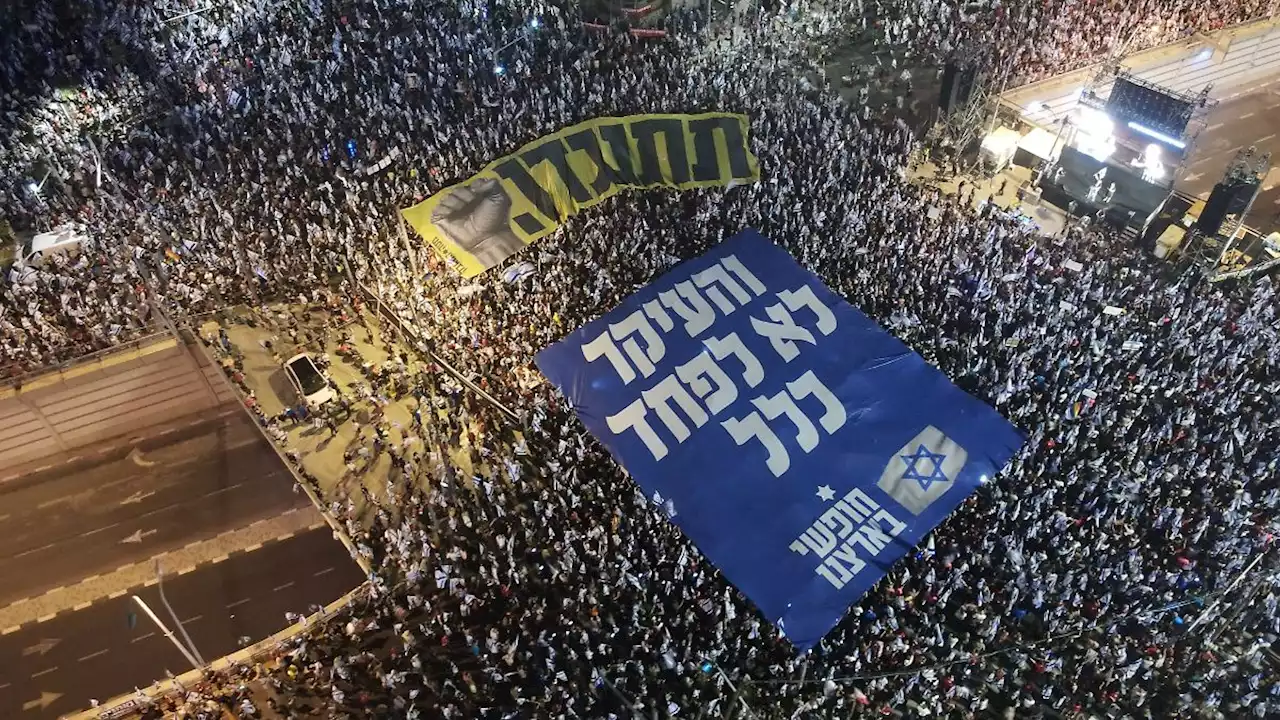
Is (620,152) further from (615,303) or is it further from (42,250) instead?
(42,250)

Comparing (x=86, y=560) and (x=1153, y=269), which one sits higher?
(x=86, y=560)

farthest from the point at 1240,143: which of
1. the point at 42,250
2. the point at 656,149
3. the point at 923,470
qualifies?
the point at 42,250

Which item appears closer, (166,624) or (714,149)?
(166,624)

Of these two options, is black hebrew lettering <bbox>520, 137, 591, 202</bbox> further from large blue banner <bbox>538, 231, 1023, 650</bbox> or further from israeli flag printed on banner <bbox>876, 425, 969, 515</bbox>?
israeli flag printed on banner <bbox>876, 425, 969, 515</bbox>

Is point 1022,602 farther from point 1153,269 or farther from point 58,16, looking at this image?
point 58,16

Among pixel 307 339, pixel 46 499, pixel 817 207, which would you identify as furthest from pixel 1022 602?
pixel 46 499

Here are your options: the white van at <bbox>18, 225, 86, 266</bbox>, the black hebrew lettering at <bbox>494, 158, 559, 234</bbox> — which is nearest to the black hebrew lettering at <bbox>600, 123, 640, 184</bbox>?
the black hebrew lettering at <bbox>494, 158, 559, 234</bbox>
